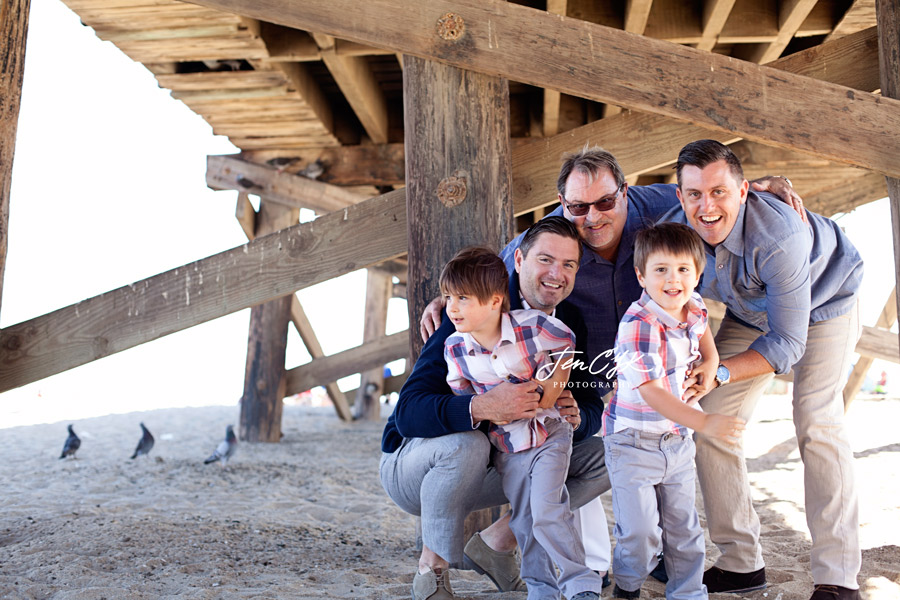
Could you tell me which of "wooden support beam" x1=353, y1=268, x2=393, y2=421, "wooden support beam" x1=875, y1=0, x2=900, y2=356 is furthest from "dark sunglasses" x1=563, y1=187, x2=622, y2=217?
"wooden support beam" x1=353, y1=268, x2=393, y2=421

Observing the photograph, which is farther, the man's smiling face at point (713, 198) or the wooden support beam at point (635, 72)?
the wooden support beam at point (635, 72)

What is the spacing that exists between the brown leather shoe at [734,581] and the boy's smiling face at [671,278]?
1.02 metres

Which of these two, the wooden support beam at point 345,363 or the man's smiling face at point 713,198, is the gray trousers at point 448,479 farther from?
the wooden support beam at point 345,363

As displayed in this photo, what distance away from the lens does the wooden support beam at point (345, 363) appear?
7.78 metres

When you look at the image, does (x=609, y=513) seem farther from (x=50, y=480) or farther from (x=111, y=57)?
(x=111, y=57)

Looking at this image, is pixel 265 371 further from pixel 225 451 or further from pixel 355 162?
pixel 355 162

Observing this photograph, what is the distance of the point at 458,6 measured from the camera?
123 inches

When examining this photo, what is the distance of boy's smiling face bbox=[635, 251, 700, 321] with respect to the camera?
7.97 ft

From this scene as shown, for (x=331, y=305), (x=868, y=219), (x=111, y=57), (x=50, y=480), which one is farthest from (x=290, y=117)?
(x=111, y=57)

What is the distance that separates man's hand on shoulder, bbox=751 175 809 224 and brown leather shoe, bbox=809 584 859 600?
1206mm

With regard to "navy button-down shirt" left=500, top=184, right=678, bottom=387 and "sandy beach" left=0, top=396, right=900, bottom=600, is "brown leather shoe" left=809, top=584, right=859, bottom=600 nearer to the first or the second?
"sandy beach" left=0, top=396, right=900, bottom=600

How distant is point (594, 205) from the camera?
2779mm

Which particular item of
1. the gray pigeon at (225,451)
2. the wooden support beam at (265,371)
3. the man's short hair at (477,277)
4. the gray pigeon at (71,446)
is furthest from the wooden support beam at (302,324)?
the man's short hair at (477,277)

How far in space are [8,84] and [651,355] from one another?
2.90 m
